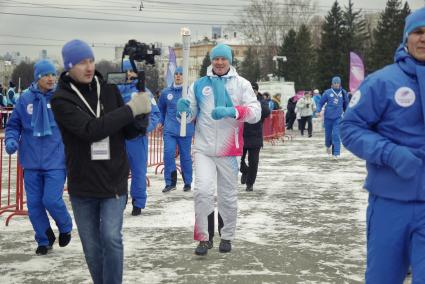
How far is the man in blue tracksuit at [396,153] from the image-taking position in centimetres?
302

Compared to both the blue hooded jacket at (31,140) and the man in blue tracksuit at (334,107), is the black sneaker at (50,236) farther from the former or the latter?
the man in blue tracksuit at (334,107)

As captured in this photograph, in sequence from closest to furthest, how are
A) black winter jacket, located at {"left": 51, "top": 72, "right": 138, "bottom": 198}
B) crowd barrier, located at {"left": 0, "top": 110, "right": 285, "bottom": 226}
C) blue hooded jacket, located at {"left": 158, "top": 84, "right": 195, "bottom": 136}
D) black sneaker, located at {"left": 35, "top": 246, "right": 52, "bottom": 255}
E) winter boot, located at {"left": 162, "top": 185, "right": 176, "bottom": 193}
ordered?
black winter jacket, located at {"left": 51, "top": 72, "right": 138, "bottom": 198} < black sneaker, located at {"left": 35, "top": 246, "right": 52, "bottom": 255} < crowd barrier, located at {"left": 0, "top": 110, "right": 285, "bottom": 226} < blue hooded jacket, located at {"left": 158, "top": 84, "right": 195, "bottom": 136} < winter boot, located at {"left": 162, "top": 185, "right": 176, "bottom": 193}

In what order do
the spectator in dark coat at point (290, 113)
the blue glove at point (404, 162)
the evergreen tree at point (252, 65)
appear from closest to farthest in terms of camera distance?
the blue glove at point (404, 162) → the spectator in dark coat at point (290, 113) → the evergreen tree at point (252, 65)

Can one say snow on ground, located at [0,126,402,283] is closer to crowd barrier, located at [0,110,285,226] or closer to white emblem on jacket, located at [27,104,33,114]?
crowd barrier, located at [0,110,285,226]

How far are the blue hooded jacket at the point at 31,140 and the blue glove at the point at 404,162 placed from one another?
3.57 meters

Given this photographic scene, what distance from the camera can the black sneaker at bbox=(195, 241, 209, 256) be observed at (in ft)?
18.1

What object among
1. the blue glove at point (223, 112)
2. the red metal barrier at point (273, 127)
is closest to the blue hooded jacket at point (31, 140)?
the blue glove at point (223, 112)

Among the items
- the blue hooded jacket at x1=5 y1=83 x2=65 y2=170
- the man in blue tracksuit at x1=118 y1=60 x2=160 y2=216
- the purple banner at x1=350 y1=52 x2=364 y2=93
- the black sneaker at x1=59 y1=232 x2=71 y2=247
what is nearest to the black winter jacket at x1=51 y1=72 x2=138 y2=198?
the blue hooded jacket at x1=5 y1=83 x2=65 y2=170

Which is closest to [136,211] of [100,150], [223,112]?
[223,112]

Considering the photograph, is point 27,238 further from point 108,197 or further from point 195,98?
point 108,197

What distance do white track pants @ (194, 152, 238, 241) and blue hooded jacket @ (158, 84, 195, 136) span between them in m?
3.54

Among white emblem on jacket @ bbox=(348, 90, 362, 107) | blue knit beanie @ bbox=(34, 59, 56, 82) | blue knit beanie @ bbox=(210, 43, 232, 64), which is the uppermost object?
blue knit beanie @ bbox=(210, 43, 232, 64)

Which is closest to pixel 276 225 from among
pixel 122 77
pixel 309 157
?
pixel 122 77

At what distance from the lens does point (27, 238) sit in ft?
20.7
